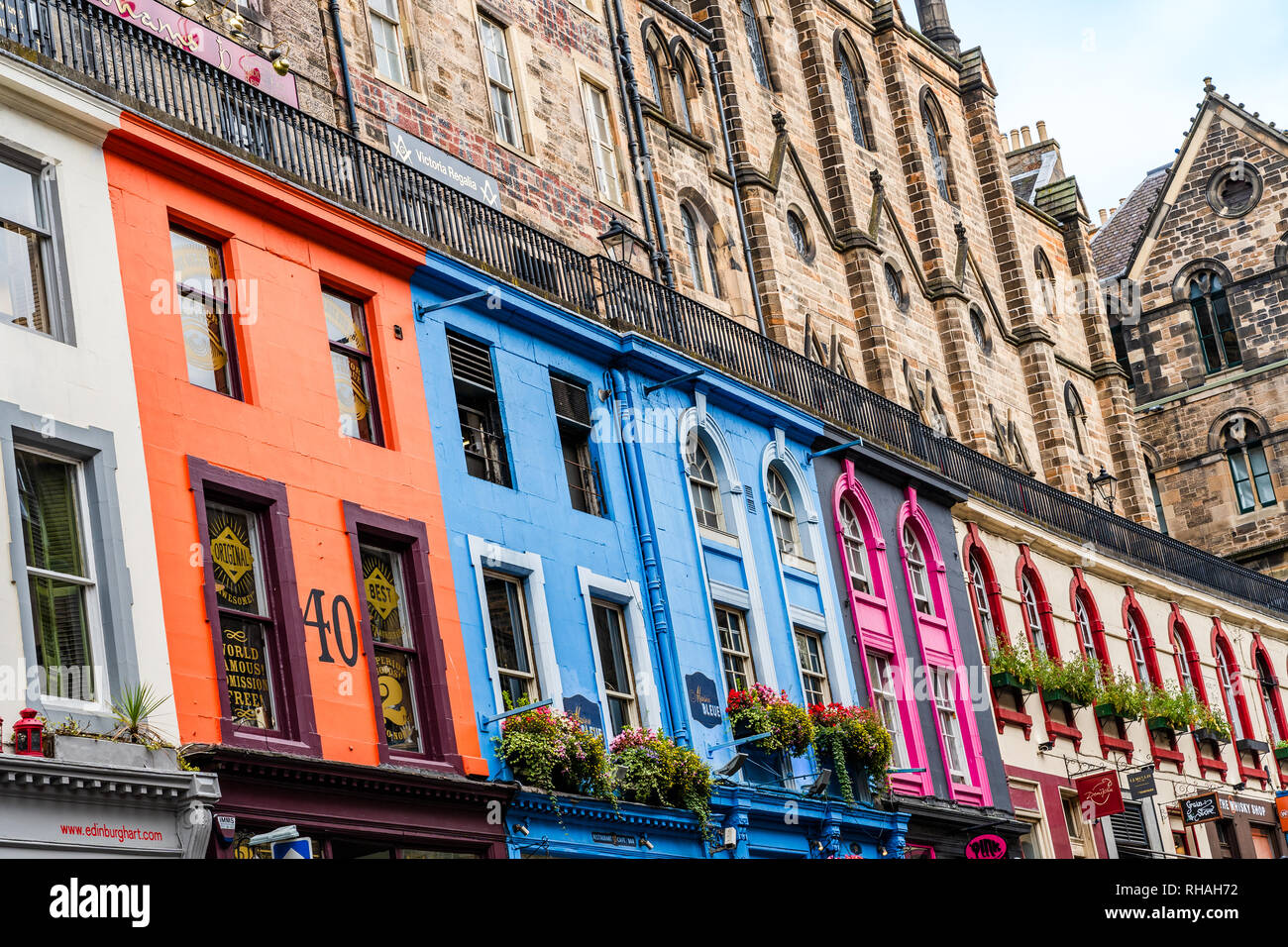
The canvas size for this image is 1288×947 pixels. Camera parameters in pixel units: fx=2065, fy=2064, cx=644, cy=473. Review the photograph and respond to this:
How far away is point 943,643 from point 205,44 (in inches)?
556

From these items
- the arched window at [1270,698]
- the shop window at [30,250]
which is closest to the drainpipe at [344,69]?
the shop window at [30,250]

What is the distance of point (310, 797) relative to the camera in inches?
677

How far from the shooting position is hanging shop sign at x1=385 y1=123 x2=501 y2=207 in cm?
2569

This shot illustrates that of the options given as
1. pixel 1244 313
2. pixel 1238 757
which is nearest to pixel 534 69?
pixel 1238 757

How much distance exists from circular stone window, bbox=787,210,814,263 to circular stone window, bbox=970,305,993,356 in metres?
6.97

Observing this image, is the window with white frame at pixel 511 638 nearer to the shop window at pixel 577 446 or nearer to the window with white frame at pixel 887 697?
the shop window at pixel 577 446

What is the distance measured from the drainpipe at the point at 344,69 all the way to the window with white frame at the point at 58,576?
31.1 ft

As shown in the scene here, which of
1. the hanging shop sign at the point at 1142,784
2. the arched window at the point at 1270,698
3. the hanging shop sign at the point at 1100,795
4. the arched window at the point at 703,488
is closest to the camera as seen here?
the arched window at the point at 703,488

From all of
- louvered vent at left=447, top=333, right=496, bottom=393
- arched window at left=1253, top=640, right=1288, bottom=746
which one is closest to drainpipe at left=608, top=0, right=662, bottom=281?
louvered vent at left=447, top=333, right=496, bottom=393

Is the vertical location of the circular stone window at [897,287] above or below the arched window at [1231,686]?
above

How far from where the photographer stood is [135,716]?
51.3 ft

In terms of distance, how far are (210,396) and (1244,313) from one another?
4272cm

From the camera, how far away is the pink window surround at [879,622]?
1110 inches

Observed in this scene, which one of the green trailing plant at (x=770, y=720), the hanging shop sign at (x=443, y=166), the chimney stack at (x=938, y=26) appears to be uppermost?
the chimney stack at (x=938, y=26)
